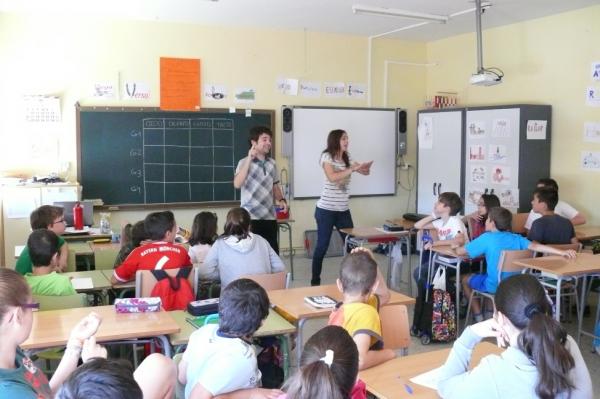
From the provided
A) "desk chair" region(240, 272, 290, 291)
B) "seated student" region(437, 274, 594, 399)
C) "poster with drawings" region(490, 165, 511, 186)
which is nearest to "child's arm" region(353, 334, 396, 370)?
"seated student" region(437, 274, 594, 399)

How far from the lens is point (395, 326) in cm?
286

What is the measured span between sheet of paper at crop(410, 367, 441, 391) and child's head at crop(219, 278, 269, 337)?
2.00 feet

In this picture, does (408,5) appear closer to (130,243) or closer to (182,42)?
(182,42)

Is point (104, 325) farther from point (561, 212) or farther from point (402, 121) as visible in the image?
point (402, 121)

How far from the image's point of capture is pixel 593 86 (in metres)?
6.16

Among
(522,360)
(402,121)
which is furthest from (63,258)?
(402,121)

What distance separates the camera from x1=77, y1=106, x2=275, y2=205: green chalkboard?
6.70 m

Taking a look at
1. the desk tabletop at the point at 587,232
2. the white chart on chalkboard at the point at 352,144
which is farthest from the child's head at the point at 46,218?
the desk tabletop at the point at 587,232

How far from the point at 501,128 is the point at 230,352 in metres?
5.34

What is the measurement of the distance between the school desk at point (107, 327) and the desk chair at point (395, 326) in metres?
0.95

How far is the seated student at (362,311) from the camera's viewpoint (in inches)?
93.7

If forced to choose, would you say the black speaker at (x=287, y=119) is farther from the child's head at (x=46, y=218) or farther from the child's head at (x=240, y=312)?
the child's head at (x=240, y=312)

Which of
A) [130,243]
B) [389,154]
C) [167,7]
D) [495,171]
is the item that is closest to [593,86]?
[495,171]

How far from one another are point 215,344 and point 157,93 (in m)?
5.18
